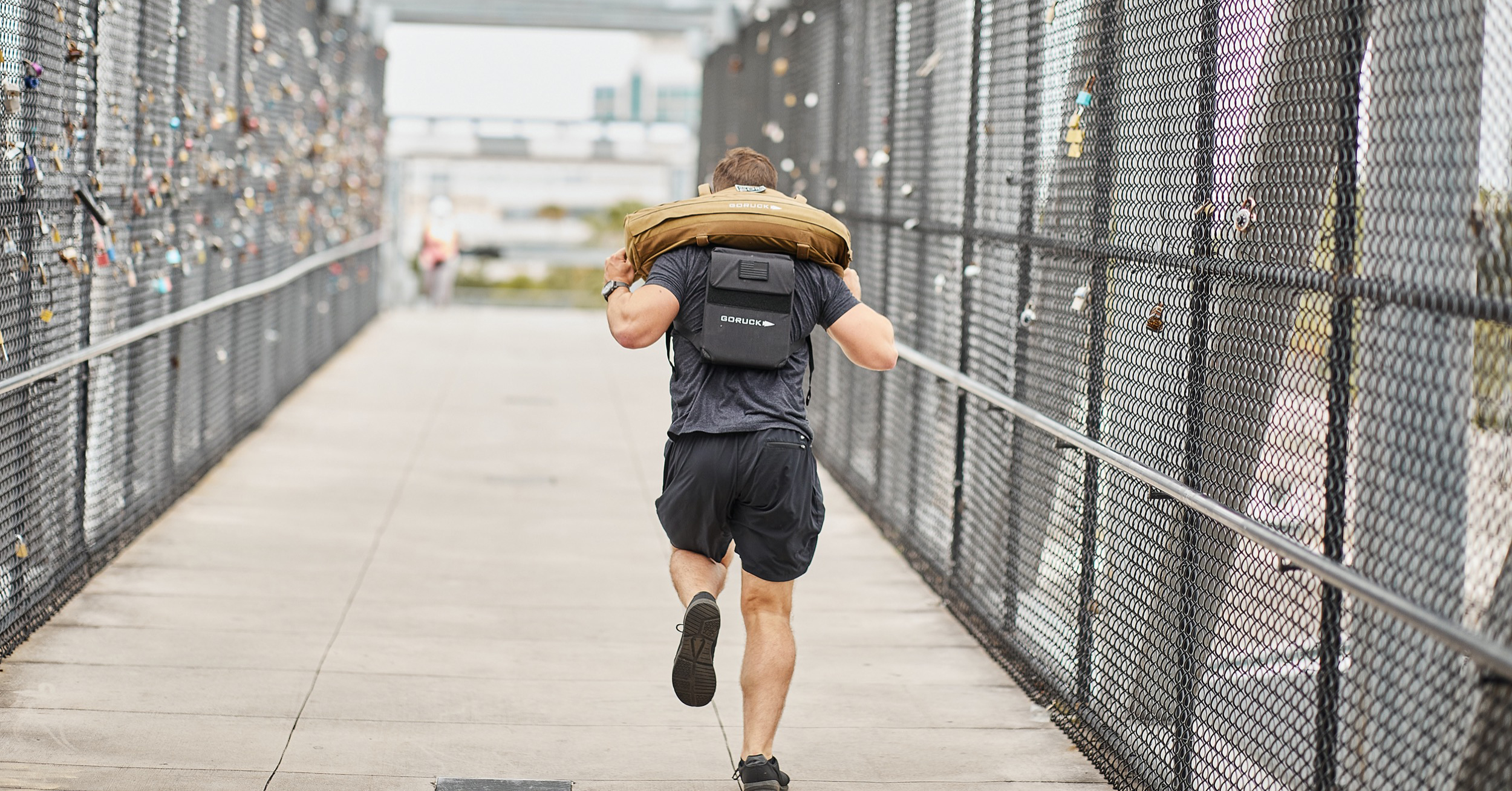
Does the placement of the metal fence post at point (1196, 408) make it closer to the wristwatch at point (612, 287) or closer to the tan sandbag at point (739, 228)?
the tan sandbag at point (739, 228)

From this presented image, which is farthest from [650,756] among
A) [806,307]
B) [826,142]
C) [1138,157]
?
[826,142]

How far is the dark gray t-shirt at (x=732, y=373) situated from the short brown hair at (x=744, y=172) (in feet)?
0.76

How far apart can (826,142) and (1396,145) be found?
682 cm

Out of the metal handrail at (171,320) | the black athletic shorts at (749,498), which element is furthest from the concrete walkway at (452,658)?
the metal handrail at (171,320)

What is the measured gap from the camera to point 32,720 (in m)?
4.38

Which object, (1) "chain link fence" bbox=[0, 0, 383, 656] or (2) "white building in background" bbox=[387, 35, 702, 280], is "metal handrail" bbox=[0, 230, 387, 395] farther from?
(2) "white building in background" bbox=[387, 35, 702, 280]

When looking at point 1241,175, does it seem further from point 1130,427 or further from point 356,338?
point 356,338

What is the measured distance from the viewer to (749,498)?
391cm

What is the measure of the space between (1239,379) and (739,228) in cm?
124

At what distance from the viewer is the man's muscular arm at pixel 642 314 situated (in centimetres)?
384

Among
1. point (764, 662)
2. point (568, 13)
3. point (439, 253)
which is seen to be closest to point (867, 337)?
point (764, 662)

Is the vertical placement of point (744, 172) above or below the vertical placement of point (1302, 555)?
above

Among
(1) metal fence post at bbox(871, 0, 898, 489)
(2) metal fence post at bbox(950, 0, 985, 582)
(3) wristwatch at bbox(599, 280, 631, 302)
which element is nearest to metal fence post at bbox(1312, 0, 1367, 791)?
(3) wristwatch at bbox(599, 280, 631, 302)

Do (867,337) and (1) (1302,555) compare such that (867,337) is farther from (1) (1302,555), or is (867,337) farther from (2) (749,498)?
(1) (1302,555)
